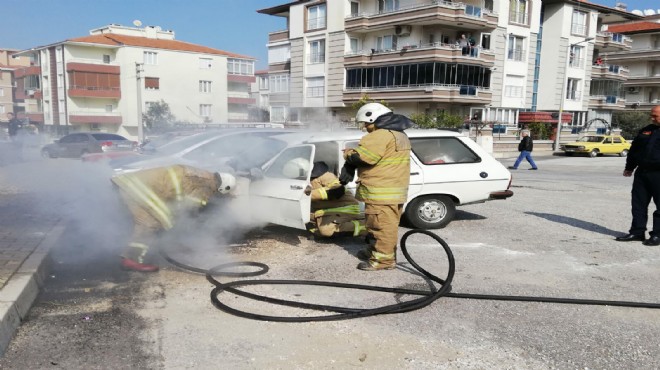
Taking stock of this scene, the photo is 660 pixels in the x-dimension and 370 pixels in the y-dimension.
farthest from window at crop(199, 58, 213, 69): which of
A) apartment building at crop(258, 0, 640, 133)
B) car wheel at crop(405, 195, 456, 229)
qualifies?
apartment building at crop(258, 0, 640, 133)

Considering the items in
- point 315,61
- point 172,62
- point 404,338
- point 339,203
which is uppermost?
point 315,61

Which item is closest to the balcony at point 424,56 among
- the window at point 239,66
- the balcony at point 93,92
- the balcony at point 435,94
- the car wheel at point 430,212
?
the balcony at point 435,94

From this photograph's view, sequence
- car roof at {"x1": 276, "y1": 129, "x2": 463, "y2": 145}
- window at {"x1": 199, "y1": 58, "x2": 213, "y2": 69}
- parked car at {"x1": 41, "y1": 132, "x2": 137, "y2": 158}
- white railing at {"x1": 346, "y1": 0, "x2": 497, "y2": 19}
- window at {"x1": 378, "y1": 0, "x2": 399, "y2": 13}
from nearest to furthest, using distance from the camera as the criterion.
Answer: car roof at {"x1": 276, "y1": 129, "x2": 463, "y2": 145} < window at {"x1": 199, "y1": 58, "x2": 213, "y2": 69} < parked car at {"x1": 41, "y1": 132, "x2": 137, "y2": 158} < white railing at {"x1": 346, "y1": 0, "x2": 497, "y2": 19} < window at {"x1": 378, "y1": 0, "x2": 399, "y2": 13}

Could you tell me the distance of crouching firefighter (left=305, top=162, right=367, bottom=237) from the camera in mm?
6121

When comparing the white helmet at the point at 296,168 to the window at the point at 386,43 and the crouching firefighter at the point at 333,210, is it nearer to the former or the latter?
the crouching firefighter at the point at 333,210

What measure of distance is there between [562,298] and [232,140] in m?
Answer: 5.10

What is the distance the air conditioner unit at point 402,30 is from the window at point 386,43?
65 cm

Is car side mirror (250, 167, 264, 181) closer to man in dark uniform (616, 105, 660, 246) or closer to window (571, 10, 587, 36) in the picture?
man in dark uniform (616, 105, 660, 246)

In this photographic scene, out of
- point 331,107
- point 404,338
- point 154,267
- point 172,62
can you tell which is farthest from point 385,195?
point 331,107

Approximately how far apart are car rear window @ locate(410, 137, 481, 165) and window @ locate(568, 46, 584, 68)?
141ft

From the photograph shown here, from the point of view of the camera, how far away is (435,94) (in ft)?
116

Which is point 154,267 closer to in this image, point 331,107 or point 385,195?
point 385,195

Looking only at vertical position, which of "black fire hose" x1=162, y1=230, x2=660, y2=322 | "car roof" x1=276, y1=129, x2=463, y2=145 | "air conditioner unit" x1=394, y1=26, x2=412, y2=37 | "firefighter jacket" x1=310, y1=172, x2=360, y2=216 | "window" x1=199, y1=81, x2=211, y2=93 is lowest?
"black fire hose" x1=162, y1=230, x2=660, y2=322

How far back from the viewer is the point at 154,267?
5.15 meters
